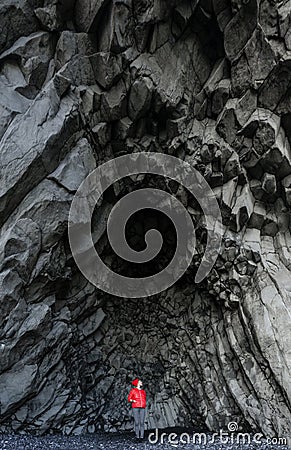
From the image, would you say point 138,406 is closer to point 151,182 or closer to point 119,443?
point 119,443

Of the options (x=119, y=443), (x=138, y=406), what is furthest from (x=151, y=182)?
(x=119, y=443)

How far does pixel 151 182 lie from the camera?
12.5m

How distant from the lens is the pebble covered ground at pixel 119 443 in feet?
26.6

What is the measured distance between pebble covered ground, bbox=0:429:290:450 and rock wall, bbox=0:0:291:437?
644mm

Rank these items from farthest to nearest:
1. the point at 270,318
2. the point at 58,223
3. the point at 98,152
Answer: the point at 98,152, the point at 58,223, the point at 270,318

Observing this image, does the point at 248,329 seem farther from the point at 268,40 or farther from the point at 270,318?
the point at 268,40

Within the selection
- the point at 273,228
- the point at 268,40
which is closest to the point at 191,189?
the point at 273,228

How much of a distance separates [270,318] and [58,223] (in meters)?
6.05

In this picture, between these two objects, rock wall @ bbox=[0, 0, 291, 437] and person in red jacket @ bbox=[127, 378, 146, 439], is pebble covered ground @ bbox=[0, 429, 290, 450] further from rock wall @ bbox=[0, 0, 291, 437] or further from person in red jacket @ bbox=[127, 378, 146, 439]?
rock wall @ bbox=[0, 0, 291, 437]

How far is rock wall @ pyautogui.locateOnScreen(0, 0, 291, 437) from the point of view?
9586 mm

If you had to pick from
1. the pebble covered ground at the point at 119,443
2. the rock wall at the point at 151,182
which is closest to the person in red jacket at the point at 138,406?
the pebble covered ground at the point at 119,443

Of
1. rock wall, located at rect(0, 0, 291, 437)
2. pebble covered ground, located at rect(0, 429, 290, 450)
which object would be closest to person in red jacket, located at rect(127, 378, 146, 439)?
pebble covered ground, located at rect(0, 429, 290, 450)

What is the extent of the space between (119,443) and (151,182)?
751 centimetres

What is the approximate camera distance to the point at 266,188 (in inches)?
429
